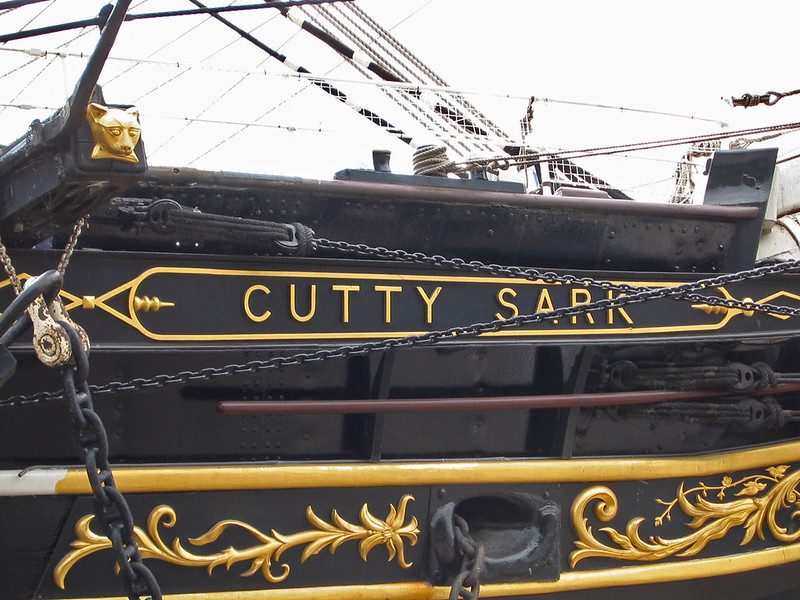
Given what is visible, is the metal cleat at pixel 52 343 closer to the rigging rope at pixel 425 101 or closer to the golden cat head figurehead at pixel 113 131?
the golden cat head figurehead at pixel 113 131

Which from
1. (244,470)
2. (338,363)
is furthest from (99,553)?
(338,363)

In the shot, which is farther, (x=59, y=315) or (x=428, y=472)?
(x=428, y=472)

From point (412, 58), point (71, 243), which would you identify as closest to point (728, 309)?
point (71, 243)

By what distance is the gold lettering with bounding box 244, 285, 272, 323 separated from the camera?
3193mm

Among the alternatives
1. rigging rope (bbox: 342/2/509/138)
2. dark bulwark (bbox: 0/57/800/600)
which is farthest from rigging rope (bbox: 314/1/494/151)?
dark bulwark (bbox: 0/57/800/600)

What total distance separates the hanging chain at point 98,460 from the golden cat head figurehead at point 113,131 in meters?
0.43

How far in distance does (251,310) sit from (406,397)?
70 cm

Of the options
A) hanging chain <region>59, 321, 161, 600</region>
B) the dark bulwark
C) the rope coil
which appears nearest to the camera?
hanging chain <region>59, 321, 161, 600</region>

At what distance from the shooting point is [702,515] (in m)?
3.95

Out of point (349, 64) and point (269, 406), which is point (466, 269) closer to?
point (269, 406)

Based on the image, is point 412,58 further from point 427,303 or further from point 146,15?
point 427,303

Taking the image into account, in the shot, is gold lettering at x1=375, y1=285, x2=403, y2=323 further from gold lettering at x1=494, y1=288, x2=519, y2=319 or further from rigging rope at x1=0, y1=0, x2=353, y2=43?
rigging rope at x1=0, y1=0, x2=353, y2=43

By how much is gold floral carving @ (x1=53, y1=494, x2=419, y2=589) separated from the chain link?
459 mm

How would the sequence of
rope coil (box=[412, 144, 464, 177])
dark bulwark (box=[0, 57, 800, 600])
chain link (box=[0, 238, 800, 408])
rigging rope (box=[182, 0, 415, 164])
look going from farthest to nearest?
rigging rope (box=[182, 0, 415, 164]), rope coil (box=[412, 144, 464, 177]), dark bulwark (box=[0, 57, 800, 600]), chain link (box=[0, 238, 800, 408])
